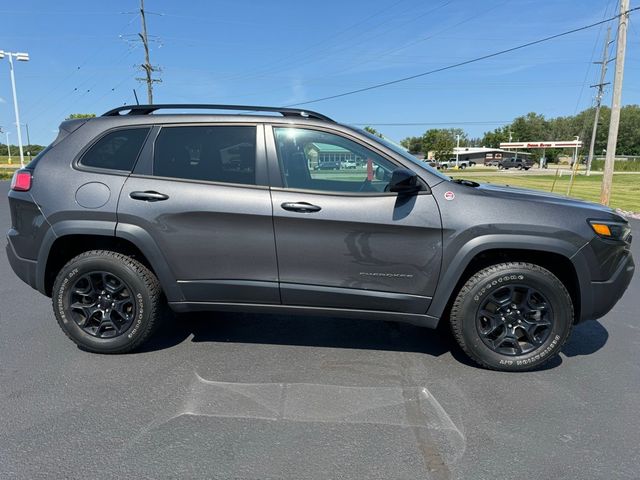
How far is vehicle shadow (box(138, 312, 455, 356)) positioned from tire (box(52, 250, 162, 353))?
27 cm

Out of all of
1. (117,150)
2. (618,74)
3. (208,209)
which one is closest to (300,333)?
(208,209)

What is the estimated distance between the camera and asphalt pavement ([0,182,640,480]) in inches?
88.8

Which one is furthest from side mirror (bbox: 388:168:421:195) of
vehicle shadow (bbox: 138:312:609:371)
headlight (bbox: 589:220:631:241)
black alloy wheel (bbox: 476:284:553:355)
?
vehicle shadow (bbox: 138:312:609:371)

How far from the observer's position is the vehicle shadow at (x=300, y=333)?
368 centimetres

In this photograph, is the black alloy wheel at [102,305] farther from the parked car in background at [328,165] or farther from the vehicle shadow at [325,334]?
the parked car in background at [328,165]

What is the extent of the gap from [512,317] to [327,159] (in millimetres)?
1841

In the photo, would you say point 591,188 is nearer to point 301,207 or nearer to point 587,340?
point 587,340

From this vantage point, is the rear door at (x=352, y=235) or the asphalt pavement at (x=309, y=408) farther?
the rear door at (x=352, y=235)

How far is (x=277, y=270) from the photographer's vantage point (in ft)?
10.4

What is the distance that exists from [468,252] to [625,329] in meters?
2.28

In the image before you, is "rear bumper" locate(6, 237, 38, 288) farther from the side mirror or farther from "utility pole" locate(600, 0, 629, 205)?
"utility pole" locate(600, 0, 629, 205)

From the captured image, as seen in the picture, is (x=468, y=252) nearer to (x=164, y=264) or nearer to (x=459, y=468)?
(x=459, y=468)

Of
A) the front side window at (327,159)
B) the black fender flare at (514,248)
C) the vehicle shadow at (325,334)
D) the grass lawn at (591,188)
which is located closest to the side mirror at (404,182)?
the front side window at (327,159)

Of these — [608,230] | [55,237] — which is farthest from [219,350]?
[608,230]
